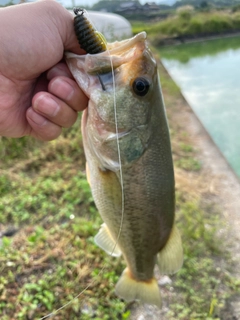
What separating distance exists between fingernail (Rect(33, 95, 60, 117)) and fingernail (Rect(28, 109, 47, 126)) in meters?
0.05

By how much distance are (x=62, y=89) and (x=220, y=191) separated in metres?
3.16

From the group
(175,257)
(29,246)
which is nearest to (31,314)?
(29,246)

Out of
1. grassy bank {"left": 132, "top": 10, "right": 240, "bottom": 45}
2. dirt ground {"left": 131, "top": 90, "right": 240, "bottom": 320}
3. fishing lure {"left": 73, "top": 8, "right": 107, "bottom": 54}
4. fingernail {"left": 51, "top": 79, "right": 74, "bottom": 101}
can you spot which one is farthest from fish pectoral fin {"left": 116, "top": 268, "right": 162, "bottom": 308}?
grassy bank {"left": 132, "top": 10, "right": 240, "bottom": 45}

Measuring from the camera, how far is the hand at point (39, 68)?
145 centimetres

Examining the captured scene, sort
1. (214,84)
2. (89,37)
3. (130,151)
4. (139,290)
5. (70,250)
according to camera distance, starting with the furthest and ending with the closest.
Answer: (214,84), (70,250), (139,290), (130,151), (89,37)

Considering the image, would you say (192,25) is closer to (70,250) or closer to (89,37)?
(70,250)

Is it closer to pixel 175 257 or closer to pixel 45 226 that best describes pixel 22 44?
pixel 175 257

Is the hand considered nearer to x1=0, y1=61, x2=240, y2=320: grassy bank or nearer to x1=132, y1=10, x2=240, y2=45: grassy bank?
x1=0, y1=61, x2=240, y2=320: grassy bank

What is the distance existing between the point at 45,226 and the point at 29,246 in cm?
35

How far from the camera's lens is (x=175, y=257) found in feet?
5.97

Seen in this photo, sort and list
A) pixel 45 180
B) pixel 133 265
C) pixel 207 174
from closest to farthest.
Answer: pixel 133 265
pixel 45 180
pixel 207 174

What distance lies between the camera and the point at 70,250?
2.80 metres

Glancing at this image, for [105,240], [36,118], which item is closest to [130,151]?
[36,118]

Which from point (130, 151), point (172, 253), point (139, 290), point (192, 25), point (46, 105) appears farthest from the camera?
point (192, 25)
